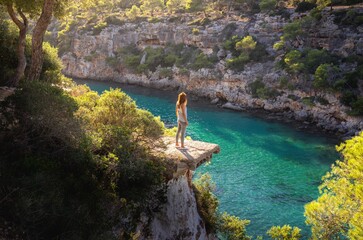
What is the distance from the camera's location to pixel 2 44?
13.7m

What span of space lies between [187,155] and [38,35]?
772cm

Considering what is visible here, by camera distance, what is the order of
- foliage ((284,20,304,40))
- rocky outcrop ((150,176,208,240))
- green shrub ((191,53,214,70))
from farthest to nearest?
green shrub ((191,53,214,70)), foliage ((284,20,304,40)), rocky outcrop ((150,176,208,240))

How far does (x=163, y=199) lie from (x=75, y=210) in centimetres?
379

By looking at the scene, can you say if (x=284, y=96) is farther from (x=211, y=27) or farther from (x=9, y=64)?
(x=9, y=64)

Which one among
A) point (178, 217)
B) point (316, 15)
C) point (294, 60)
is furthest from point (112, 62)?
point (178, 217)

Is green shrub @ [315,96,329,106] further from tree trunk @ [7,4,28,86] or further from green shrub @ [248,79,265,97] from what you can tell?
tree trunk @ [7,4,28,86]

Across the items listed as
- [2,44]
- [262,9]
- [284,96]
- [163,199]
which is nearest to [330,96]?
[284,96]

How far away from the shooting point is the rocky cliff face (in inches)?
1464

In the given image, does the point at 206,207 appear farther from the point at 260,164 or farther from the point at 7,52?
the point at 260,164

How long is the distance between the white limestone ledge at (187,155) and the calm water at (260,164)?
7.92 meters

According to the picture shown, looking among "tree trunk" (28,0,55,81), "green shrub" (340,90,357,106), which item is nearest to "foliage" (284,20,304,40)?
"green shrub" (340,90,357,106)

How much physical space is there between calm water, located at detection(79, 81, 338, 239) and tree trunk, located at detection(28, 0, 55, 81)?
42.4 feet

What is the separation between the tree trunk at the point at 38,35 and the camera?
11.8 metres

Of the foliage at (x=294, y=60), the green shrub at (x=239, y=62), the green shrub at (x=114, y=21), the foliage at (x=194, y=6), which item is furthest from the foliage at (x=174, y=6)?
the foliage at (x=294, y=60)
